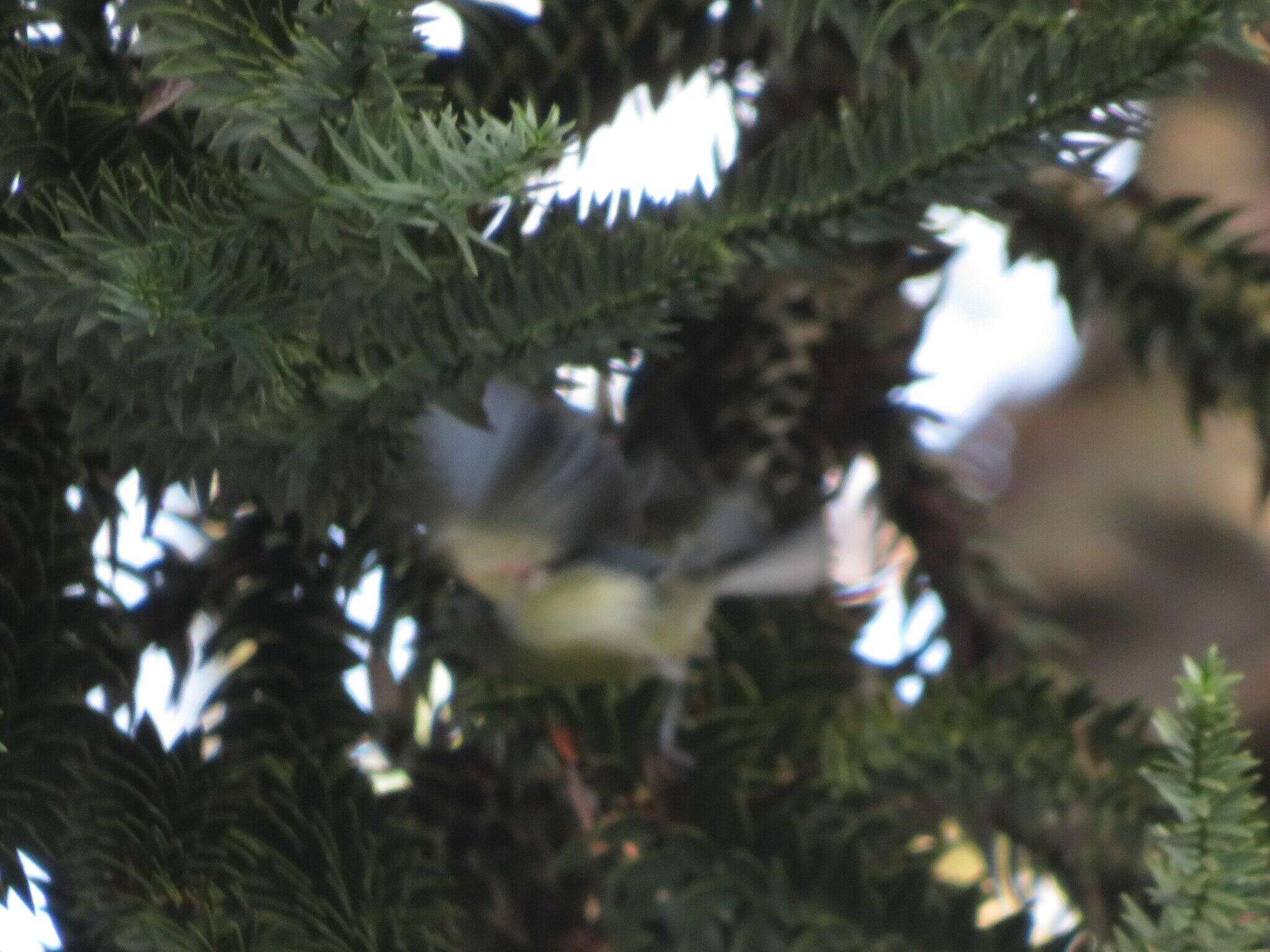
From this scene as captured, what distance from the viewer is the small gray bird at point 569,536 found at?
1.13ft

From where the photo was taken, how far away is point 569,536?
36cm

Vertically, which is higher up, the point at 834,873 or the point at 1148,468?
the point at 834,873

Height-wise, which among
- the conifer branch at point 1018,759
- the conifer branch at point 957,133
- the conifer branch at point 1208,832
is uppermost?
the conifer branch at point 957,133

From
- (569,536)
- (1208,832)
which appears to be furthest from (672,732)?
(1208,832)

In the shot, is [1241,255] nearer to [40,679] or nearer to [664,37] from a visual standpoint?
[664,37]

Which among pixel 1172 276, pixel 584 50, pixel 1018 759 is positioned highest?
pixel 584 50

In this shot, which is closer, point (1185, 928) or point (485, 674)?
point (1185, 928)

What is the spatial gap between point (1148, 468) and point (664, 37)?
752mm

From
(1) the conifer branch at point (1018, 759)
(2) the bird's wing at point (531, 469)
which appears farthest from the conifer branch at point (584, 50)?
(1) the conifer branch at point (1018, 759)

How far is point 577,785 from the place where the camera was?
398 millimetres

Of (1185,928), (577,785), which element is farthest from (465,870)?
(1185,928)

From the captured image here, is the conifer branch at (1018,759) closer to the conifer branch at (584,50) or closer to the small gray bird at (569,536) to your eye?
the small gray bird at (569,536)

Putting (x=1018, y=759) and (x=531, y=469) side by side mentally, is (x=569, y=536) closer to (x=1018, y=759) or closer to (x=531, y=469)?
(x=531, y=469)

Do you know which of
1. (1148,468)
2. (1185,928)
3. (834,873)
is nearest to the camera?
(1185,928)
